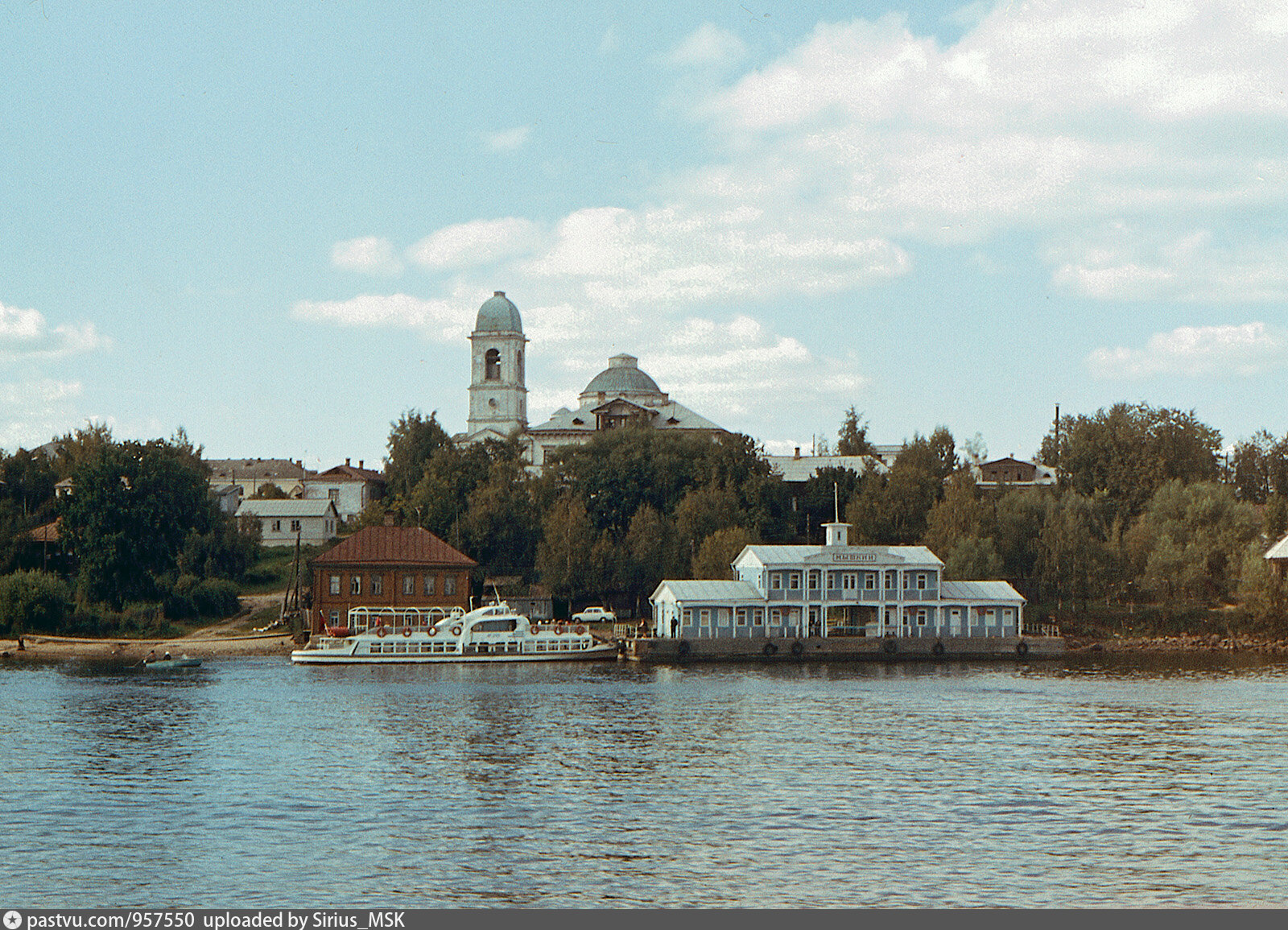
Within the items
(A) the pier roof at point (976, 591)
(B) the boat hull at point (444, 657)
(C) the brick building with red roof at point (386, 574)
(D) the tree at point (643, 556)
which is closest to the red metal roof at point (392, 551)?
(C) the brick building with red roof at point (386, 574)

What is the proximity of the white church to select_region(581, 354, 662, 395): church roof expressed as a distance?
0.09 m

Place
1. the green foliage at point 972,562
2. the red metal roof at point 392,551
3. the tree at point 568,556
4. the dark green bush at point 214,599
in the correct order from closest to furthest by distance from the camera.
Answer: the red metal roof at point 392,551
the green foliage at point 972,562
the dark green bush at point 214,599
the tree at point 568,556

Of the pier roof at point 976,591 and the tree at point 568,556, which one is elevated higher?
the tree at point 568,556

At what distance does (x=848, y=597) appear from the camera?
86.0m

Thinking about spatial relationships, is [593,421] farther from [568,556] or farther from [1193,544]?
[1193,544]

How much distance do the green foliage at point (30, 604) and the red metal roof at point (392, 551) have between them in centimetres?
1806

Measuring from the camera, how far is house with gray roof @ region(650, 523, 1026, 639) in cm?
8469

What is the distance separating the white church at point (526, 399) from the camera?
134 meters

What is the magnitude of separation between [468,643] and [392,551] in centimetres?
1288

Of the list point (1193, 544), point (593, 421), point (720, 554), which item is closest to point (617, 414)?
point (593, 421)

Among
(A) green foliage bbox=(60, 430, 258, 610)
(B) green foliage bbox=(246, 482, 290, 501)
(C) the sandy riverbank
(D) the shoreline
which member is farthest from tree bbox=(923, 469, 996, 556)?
(B) green foliage bbox=(246, 482, 290, 501)

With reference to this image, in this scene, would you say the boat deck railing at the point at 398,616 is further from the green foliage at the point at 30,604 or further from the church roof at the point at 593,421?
the church roof at the point at 593,421

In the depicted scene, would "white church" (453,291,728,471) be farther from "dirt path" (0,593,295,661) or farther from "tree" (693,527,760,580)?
"dirt path" (0,593,295,661)
